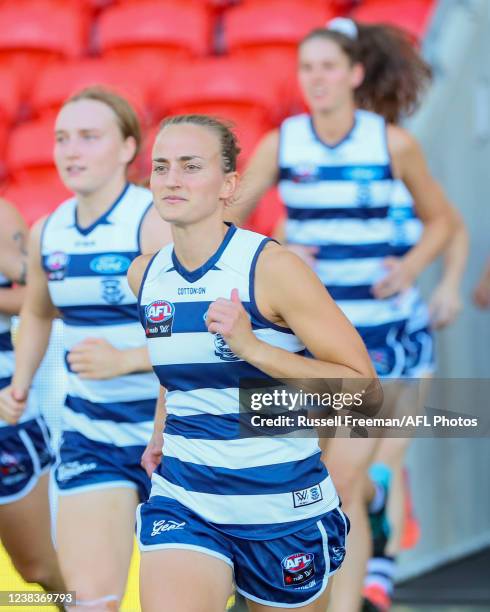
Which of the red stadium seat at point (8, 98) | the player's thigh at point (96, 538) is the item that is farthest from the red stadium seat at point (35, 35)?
the player's thigh at point (96, 538)

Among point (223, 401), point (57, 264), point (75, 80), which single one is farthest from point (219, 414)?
point (75, 80)

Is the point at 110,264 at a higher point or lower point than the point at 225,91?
lower

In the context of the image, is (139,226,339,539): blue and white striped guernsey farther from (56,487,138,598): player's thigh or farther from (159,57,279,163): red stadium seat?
(159,57,279,163): red stadium seat

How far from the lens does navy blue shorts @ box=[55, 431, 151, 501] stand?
332cm

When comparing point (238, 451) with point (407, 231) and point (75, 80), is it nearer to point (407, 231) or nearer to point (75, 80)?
point (407, 231)

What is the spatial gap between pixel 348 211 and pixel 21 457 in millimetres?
1399

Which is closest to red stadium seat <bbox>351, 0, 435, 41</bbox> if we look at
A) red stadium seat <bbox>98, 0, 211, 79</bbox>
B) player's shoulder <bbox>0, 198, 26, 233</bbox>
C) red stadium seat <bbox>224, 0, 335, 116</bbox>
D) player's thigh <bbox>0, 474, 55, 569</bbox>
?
red stadium seat <bbox>224, 0, 335, 116</bbox>

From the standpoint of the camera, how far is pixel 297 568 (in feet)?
8.68

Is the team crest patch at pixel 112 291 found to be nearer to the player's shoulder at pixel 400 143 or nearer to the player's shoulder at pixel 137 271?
the player's shoulder at pixel 137 271

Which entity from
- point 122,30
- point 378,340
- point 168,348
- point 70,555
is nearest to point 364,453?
point 378,340

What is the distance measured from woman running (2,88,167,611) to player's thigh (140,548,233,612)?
2.20 ft

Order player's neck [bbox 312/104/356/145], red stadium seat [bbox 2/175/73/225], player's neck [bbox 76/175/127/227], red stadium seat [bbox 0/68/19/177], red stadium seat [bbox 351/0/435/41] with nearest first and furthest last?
player's neck [bbox 76/175/127/227] < player's neck [bbox 312/104/356/145] < red stadium seat [bbox 2/175/73/225] < red stadium seat [bbox 351/0/435/41] < red stadium seat [bbox 0/68/19/177]

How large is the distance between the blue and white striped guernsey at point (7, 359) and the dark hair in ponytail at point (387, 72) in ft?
5.59

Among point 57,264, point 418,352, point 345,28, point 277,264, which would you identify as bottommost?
point 418,352
